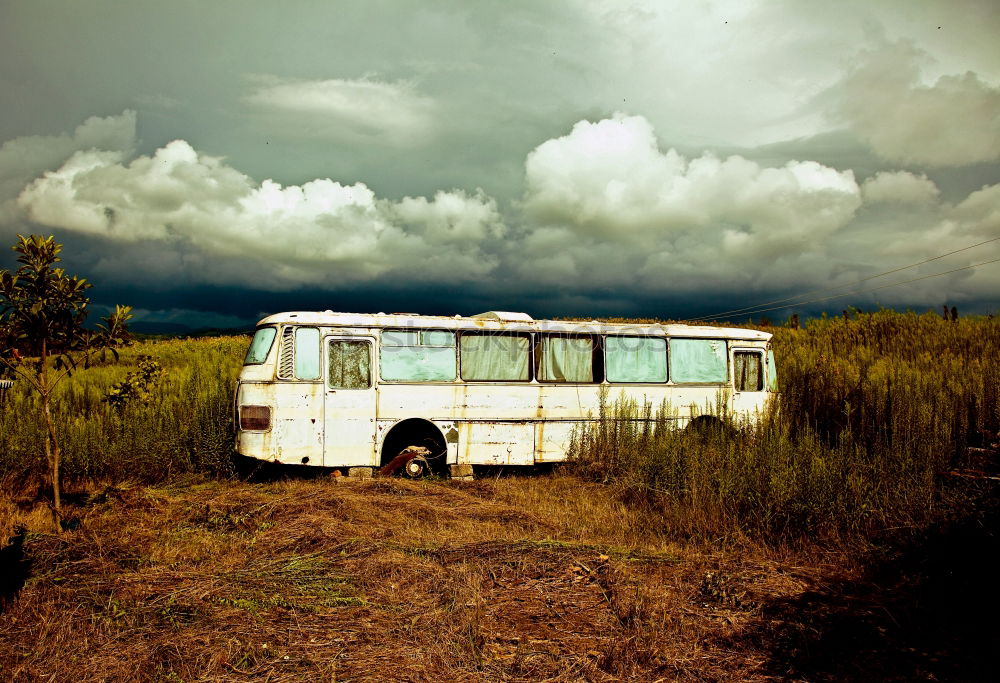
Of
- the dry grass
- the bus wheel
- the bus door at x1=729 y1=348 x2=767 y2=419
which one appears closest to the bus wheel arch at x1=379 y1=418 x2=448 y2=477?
the bus wheel

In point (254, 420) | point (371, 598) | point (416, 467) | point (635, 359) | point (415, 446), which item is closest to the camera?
point (371, 598)

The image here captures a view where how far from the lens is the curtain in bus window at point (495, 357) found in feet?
35.5

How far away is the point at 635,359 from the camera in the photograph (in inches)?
463

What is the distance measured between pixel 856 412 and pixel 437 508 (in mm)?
7763

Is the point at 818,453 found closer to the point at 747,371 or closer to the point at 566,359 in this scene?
the point at 747,371

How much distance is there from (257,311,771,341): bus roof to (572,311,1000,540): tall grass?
1491 mm

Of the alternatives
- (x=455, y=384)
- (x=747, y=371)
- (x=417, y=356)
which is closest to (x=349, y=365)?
(x=417, y=356)

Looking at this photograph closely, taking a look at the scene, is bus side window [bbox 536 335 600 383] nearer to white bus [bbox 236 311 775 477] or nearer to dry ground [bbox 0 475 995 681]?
white bus [bbox 236 311 775 477]

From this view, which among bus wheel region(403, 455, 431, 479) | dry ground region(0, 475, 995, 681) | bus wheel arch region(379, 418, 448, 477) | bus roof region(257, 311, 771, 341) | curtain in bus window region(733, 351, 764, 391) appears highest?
bus roof region(257, 311, 771, 341)

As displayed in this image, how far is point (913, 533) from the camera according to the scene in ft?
21.1

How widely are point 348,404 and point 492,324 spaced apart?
9.35 ft

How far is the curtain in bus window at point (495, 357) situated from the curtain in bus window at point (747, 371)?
175 inches

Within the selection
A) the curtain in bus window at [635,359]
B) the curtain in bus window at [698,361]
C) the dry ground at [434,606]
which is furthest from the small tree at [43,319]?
the curtain in bus window at [698,361]

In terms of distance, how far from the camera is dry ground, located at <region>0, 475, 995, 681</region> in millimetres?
4156
